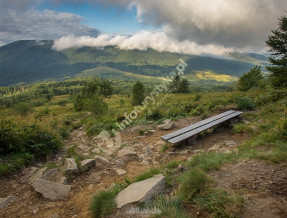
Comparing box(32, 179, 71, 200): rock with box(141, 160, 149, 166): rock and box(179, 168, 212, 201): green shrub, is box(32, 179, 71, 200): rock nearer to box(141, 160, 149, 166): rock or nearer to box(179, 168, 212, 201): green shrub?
box(141, 160, 149, 166): rock

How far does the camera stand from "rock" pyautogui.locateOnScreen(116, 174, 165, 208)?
9.53 feet

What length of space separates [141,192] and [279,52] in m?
31.1

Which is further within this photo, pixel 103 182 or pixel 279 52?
pixel 279 52

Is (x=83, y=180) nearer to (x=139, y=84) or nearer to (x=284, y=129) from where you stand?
(x=284, y=129)

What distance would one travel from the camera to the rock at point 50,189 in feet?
12.7

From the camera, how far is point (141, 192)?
3.05 meters

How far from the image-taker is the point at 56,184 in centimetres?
415

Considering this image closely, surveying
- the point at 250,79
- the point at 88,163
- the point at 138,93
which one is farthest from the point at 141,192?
the point at 250,79

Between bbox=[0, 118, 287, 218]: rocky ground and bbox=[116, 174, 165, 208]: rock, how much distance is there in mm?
774

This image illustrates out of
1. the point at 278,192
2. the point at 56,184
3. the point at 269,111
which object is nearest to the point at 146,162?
the point at 56,184

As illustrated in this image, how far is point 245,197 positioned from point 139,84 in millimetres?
46911

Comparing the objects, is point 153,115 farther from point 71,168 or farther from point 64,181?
point 64,181

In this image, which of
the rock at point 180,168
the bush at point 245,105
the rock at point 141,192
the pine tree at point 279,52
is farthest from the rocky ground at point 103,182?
the pine tree at point 279,52

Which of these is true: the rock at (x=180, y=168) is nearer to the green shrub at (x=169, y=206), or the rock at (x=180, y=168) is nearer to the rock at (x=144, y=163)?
the green shrub at (x=169, y=206)
